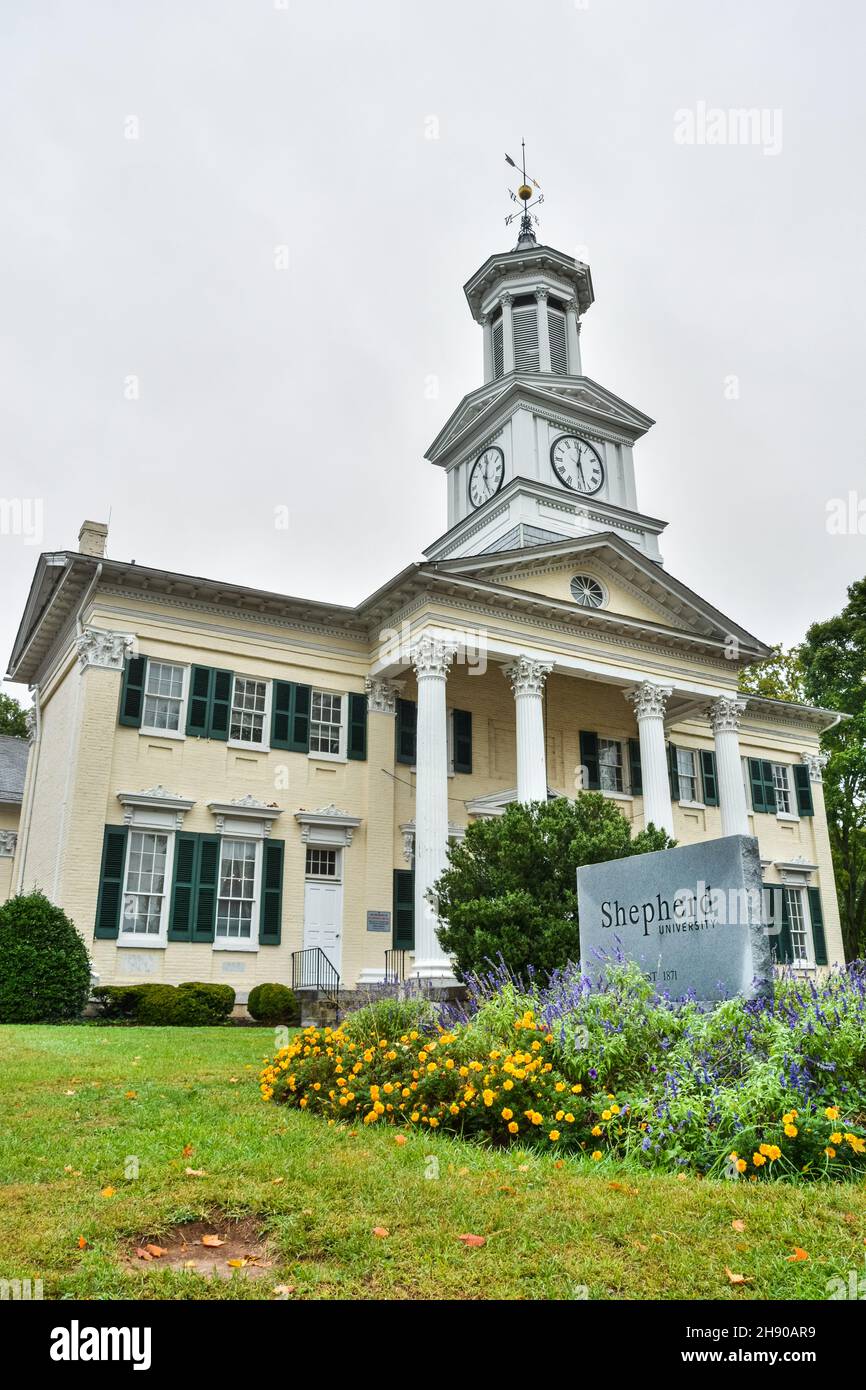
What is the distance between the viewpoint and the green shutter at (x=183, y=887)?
21.8 metres

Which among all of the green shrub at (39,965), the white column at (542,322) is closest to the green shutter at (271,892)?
the green shrub at (39,965)

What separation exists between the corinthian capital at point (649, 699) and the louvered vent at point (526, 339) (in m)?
13.5

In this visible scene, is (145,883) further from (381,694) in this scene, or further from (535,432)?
(535,432)

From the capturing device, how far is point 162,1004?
19797 millimetres

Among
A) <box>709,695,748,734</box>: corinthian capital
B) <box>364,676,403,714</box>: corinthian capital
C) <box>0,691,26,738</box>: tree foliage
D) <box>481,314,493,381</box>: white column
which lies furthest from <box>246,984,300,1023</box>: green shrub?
<box>0,691,26,738</box>: tree foliage

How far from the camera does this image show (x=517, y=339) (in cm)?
3566

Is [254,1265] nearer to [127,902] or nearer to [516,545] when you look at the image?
[127,902]

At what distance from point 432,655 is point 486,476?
42.0ft

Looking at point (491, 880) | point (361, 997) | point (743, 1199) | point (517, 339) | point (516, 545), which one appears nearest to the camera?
point (743, 1199)

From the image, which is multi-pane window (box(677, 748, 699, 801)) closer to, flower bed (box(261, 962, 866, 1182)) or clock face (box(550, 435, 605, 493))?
clock face (box(550, 435, 605, 493))

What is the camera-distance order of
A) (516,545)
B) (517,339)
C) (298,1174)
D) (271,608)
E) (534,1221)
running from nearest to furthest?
1. (534,1221)
2. (298,1174)
3. (271,608)
4. (516,545)
5. (517,339)

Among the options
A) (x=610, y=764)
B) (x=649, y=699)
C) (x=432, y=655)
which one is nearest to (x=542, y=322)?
(x=649, y=699)

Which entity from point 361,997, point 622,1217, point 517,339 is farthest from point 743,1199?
point 517,339

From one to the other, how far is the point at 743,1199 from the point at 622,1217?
2.52ft
